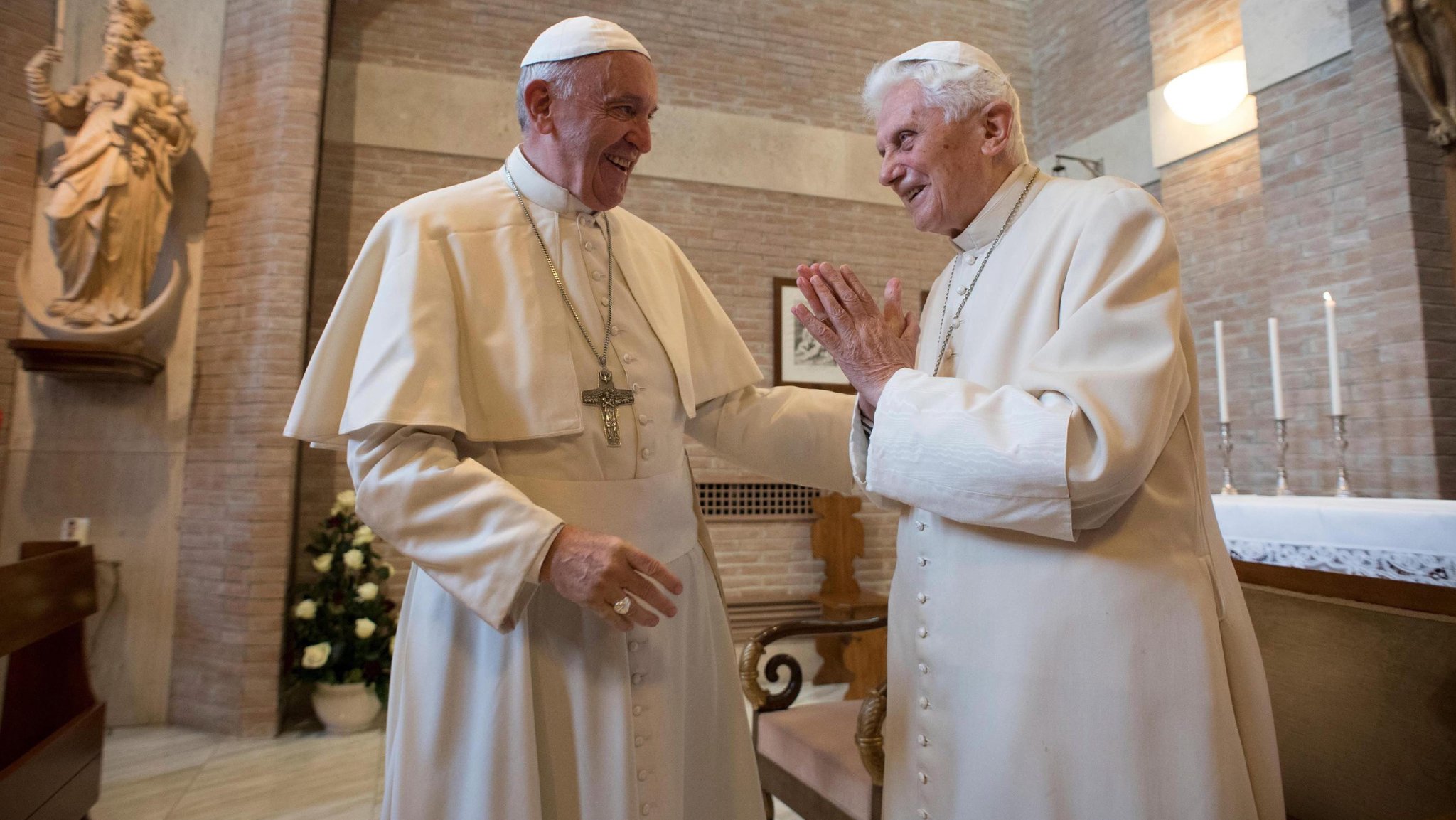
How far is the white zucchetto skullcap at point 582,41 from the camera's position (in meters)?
1.76

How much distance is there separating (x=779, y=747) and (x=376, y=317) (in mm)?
1938

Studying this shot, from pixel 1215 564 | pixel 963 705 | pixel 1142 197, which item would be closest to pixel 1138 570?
pixel 1215 564

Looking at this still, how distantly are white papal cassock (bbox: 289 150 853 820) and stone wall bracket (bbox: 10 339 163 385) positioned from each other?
3.89 m

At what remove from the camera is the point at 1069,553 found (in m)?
1.36

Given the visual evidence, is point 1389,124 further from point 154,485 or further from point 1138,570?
point 154,485

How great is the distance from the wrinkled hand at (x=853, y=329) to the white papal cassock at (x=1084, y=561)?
102 millimetres

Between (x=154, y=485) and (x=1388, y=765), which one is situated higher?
(x=154, y=485)

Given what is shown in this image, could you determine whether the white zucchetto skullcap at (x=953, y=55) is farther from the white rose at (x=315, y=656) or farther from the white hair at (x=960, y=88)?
the white rose at (x=315, y=656)

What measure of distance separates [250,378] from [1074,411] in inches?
194

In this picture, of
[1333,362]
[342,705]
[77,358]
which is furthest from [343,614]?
[1333,362]

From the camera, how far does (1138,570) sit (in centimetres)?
132

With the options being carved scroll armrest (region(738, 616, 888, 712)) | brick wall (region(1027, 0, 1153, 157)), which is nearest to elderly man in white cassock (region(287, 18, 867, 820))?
carved scroll armrest (region(738, 616, 888, 712))

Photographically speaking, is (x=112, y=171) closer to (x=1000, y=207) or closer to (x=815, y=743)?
(x=815, y=743)

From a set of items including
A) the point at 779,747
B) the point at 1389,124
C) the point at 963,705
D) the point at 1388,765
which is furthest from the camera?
the point at 1389,124
